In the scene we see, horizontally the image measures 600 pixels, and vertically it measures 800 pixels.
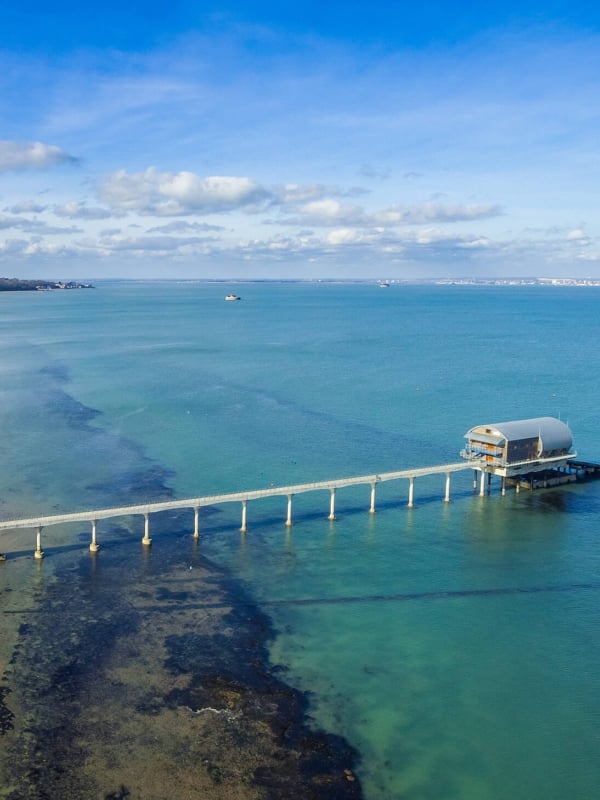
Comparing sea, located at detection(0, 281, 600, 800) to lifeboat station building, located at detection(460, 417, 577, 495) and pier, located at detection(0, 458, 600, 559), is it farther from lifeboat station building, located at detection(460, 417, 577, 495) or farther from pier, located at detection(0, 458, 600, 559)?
lifeboat station building, located at detection(460, 417, 577, 495)

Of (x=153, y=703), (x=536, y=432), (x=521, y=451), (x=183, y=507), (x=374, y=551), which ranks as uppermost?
(x=536, y=432)

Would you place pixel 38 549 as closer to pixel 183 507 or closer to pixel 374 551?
pixel 183 507

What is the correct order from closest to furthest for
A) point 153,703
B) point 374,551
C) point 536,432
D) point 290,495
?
1. point 153,703
2. point 374,551
3. point 290,495
4. point 536,432

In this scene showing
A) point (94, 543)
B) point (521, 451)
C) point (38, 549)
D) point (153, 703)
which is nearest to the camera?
point (153, 703)

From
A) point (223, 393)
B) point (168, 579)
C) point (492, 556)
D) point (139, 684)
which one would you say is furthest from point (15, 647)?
point (223, 393)

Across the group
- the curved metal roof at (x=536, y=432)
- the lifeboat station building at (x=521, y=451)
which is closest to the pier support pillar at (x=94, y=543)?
the lifeboat station building at (x=521, y=451)

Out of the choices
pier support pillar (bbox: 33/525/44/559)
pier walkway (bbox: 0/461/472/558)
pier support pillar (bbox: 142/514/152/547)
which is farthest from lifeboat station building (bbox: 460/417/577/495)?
pier support pillar (bbox: 33/525/44/559)

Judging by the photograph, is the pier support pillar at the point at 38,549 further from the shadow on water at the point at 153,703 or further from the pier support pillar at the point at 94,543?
the shadow on water at the point at 153,703

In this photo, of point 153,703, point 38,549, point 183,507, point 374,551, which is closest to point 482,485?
point 374,551

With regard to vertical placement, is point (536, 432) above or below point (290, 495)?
above
